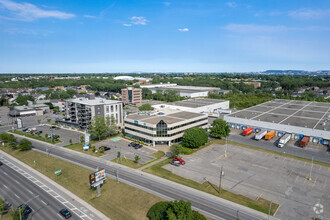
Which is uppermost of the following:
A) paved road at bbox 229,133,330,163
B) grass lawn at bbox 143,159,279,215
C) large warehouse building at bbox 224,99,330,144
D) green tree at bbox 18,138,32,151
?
large warehouse building at bbox 224,99,330,144

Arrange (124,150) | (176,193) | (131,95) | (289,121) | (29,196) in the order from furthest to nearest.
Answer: (131,95)
(289,121)
(124,150)
(176,193)
(29,196)

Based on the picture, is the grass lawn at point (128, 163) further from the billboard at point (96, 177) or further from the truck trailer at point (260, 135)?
the truck trailer at point (260, 135)

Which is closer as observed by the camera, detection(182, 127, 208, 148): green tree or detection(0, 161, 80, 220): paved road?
detection(0, 161, 80, 220): paved road

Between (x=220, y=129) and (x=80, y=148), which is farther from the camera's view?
(x=220, y=129)

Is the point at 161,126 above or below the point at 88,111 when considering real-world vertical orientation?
below

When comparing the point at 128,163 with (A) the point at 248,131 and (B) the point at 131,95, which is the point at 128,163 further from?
(B) the point at 131,95

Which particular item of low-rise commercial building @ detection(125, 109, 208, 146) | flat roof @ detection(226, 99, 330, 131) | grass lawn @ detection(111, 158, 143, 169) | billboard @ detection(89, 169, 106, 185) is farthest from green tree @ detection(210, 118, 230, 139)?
billboard @ detection(89, 169, 106, 185)

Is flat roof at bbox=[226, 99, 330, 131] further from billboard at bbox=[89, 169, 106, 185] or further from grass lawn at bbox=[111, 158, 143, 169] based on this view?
billboard at bbox=[89, 169, 106, 185]

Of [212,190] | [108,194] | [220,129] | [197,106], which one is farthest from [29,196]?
[197,106]
